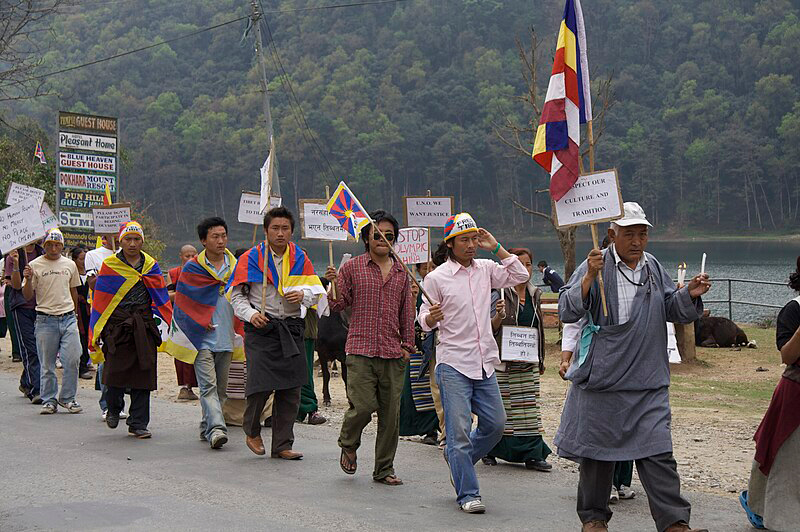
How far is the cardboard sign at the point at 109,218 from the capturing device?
11938 millimetres

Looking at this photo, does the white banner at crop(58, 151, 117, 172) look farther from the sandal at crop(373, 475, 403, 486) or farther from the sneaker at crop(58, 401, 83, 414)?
the sandal at crop(373, 475, 403, 486)

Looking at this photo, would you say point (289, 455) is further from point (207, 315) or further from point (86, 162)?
point (86, 162)

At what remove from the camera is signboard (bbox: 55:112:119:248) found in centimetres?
1823

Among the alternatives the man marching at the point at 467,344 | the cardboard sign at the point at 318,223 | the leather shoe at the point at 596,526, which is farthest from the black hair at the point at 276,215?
the leather shoe at the point at 596,526

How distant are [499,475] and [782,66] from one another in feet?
276

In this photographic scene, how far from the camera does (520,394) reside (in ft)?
26.5

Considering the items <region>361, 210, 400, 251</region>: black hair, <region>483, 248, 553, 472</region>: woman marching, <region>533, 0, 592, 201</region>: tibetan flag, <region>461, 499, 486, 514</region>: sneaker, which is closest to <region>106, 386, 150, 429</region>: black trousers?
<region>361, 210, 400, 251</region>: black hair

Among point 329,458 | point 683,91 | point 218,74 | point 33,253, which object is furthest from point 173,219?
point 329,458

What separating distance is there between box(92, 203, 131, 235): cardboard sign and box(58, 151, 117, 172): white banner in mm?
6897

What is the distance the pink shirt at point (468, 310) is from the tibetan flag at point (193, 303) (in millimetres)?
2850

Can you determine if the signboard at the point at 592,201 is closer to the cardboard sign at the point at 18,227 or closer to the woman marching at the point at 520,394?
the woman marching at the point at 520,394

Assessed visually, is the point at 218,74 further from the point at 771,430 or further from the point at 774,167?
the point at 771,430

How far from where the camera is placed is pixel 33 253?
12.6 metres

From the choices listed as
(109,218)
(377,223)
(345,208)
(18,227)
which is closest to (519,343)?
(377,223)
